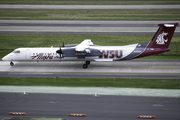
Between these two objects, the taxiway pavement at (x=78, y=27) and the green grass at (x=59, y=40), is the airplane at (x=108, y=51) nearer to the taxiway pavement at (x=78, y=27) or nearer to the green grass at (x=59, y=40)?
the green grass at (x=59, y=40)

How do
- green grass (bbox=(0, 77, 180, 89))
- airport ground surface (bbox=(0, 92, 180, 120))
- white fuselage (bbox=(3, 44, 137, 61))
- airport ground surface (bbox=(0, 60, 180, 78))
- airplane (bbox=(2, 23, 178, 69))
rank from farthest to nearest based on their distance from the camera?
white fuselage (bbox=(3, 44, 137, 61)) < airplane (bbox=(2, 23, 178, 69)) < airport ground surface (bbox=(0, 60, 180, 78)) < green grass (bbox=(0, 77, 180, 89)) < airport ground surface (bbox=(0, 92, 180, 120))

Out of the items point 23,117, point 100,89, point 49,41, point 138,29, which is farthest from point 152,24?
point 23,117

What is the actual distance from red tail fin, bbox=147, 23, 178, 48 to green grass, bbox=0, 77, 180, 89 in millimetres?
6818

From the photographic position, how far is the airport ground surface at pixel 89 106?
2533cm

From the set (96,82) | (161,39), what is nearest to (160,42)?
(161,39)

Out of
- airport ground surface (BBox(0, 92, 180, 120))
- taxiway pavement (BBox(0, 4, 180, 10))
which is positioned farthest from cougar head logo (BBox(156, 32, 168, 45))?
taxiway pavement (BBox(0, 4, 180, 10))

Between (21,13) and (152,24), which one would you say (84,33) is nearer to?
(152,24)

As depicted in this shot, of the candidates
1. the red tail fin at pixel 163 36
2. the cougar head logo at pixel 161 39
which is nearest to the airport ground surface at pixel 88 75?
the red tail fin at pixel 163 36

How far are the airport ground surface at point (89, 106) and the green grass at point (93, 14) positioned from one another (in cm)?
4760

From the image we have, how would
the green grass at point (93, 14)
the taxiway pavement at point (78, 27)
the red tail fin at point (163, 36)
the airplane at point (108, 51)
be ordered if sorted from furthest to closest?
the green grass at point (93, 14) < the taxiway pavement at point (78, 27) < the airplane at point (108, 51) < the red tail fin at point (163, 36)

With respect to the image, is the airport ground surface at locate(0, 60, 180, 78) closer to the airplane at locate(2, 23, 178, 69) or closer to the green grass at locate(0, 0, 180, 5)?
the airplane at locate(2, 23, 178, 69)

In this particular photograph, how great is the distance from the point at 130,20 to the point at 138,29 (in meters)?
8.43

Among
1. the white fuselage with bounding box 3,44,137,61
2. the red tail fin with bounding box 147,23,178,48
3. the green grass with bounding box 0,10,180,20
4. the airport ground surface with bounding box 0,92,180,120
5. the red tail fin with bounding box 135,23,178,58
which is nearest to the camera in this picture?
the airport ground surface with bounding box 0,92,180,120

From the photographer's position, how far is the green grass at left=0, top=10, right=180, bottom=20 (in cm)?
7496
